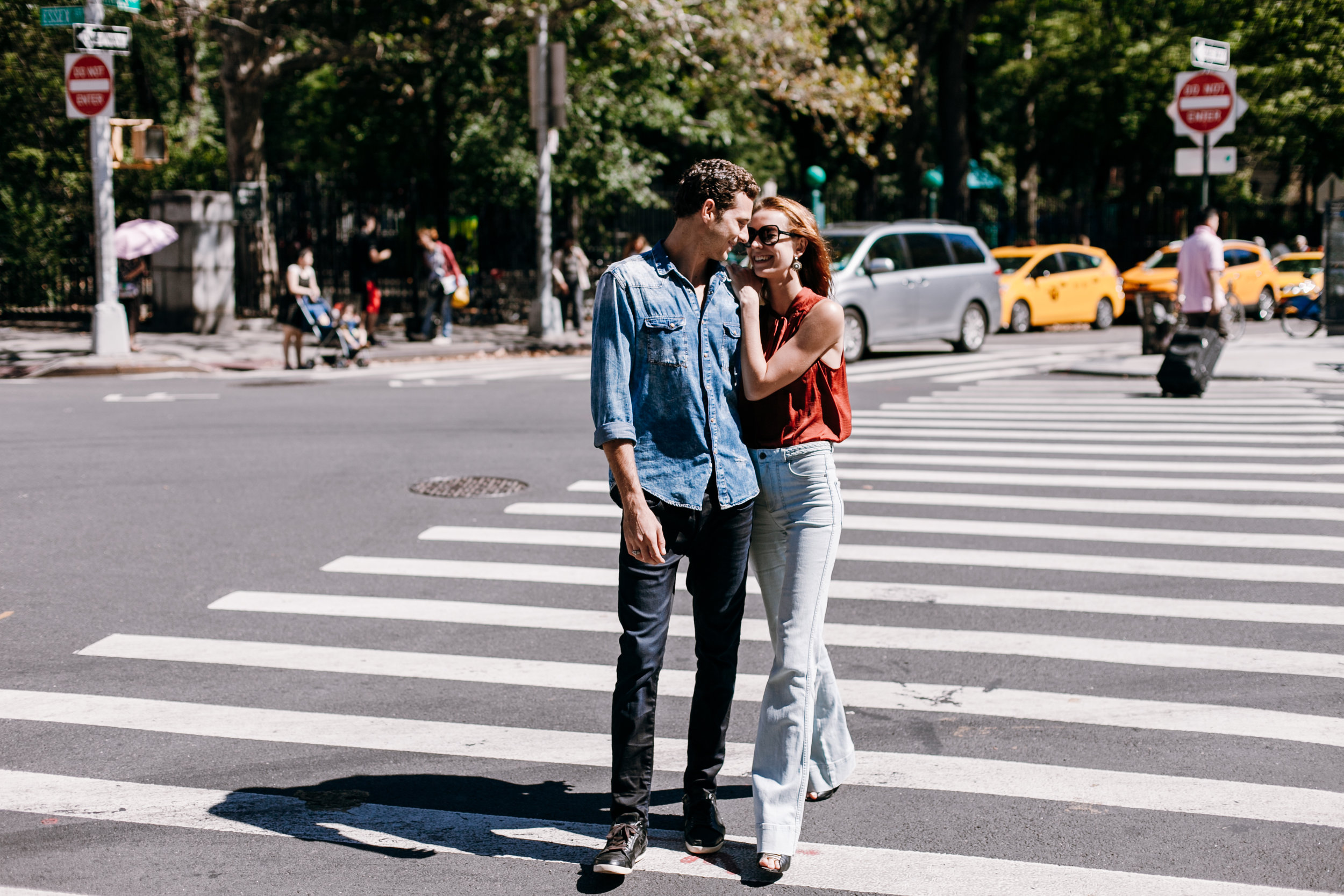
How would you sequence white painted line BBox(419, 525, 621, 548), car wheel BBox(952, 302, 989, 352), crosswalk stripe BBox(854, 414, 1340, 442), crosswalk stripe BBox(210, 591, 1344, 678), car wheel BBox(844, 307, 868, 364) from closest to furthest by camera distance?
crosswalk stripe BBox(210, 591, 1344, 678), white painted line BBox(419, 525, 621, 548), crosswalk stripe BBox(854, 414, 1340, 442), car wheel BBox(844, 307, 868, 364), car wheel BBox(952, 302, 989, 352)

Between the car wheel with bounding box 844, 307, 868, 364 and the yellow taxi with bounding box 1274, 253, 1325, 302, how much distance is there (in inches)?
444

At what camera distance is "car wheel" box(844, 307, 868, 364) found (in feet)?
62.7

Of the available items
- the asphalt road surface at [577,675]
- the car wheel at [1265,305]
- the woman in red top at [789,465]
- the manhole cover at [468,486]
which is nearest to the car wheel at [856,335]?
the asphalt road surface at [577,675]

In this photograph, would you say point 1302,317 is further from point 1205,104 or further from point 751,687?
point 751,687

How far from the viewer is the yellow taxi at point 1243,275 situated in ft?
91.9

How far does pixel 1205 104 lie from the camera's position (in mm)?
16438

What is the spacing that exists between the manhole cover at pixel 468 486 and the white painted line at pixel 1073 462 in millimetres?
2668

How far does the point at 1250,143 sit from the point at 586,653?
36464 mm

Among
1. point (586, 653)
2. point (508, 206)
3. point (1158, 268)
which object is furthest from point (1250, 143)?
point (586, 653)

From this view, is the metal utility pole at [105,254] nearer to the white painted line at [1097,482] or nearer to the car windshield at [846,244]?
the car windshield at [846,244]

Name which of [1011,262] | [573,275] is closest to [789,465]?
[573,275]

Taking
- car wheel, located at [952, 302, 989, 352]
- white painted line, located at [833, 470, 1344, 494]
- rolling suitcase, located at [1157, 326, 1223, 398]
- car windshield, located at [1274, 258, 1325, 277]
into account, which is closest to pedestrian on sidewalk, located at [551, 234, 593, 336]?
car wheel, located at [952, 302, 989, 352]

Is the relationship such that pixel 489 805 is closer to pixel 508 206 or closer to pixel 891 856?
pixel 891 856

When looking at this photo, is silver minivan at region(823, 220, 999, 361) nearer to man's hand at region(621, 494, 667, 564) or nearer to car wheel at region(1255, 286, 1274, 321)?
car wheel at region(1255, 286, 1274, 321)
